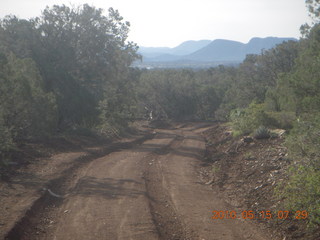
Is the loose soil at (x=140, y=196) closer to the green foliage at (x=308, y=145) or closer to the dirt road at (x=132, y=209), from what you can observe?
the dirt road at (x=132, y=209)

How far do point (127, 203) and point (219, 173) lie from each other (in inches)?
206

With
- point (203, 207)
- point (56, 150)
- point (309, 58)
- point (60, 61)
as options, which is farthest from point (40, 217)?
point (60, 61)

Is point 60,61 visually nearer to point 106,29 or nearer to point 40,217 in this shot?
point 106,29

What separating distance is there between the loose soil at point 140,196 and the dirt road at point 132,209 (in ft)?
0.07

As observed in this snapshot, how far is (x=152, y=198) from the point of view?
962 centimetres

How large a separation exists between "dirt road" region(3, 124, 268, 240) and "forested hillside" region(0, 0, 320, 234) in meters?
1.79

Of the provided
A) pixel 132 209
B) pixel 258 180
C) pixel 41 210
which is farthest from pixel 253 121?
pixel 41 210

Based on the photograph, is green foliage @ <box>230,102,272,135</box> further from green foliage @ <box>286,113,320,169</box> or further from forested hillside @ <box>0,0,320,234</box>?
green foliage @ <box>286,113,320,169</box>

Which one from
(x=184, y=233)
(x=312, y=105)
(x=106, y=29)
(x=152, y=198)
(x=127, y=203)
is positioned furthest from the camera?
(x=106, y=29)

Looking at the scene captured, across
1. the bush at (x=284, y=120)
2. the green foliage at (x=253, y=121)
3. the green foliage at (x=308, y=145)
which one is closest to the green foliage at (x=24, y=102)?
the green foliage at (x=253, y=121)

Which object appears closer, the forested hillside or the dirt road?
the dirt road

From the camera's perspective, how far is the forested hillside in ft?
30.2

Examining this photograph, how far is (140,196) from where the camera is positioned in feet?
31.7
